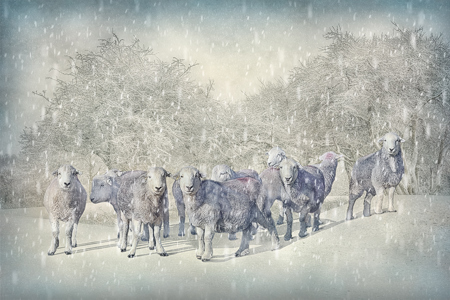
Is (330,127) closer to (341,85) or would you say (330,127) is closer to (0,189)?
(341,85)

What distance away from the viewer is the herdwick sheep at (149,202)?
29.2 ft

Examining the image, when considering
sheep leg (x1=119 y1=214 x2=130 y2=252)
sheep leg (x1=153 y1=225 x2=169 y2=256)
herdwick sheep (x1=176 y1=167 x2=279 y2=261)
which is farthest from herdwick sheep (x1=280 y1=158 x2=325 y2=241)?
sheep leg (x1=119 y1=214 x2=130 y2=252)

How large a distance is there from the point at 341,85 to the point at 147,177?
1342cm

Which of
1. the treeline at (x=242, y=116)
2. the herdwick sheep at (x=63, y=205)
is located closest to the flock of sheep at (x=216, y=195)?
the herdwick sheep at (x=63, y=205)

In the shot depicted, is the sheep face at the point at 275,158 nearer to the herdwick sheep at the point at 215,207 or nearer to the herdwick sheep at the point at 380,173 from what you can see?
the herdwick sheep at the point at 380,173

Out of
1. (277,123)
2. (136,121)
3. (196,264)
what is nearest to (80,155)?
(136,121)

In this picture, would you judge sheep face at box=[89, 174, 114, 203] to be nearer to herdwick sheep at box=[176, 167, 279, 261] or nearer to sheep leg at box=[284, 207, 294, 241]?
herdwick sheep at box=[176, 167, 279, 261]

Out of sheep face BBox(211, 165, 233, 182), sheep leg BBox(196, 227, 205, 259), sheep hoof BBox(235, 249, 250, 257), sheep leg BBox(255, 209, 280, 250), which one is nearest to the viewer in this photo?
sheep leg BBox(196, 227, 205, 259)

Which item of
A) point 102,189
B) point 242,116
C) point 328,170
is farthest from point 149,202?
point 242,116

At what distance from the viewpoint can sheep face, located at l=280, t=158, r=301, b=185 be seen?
9852 mm

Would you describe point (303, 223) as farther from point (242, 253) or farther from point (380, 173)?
point (380, 173)

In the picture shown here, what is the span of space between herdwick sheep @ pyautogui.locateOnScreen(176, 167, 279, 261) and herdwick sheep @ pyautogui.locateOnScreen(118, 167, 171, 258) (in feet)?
1.47

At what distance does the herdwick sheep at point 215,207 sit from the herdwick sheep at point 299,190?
99 centimetres

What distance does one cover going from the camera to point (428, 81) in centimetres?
1852
